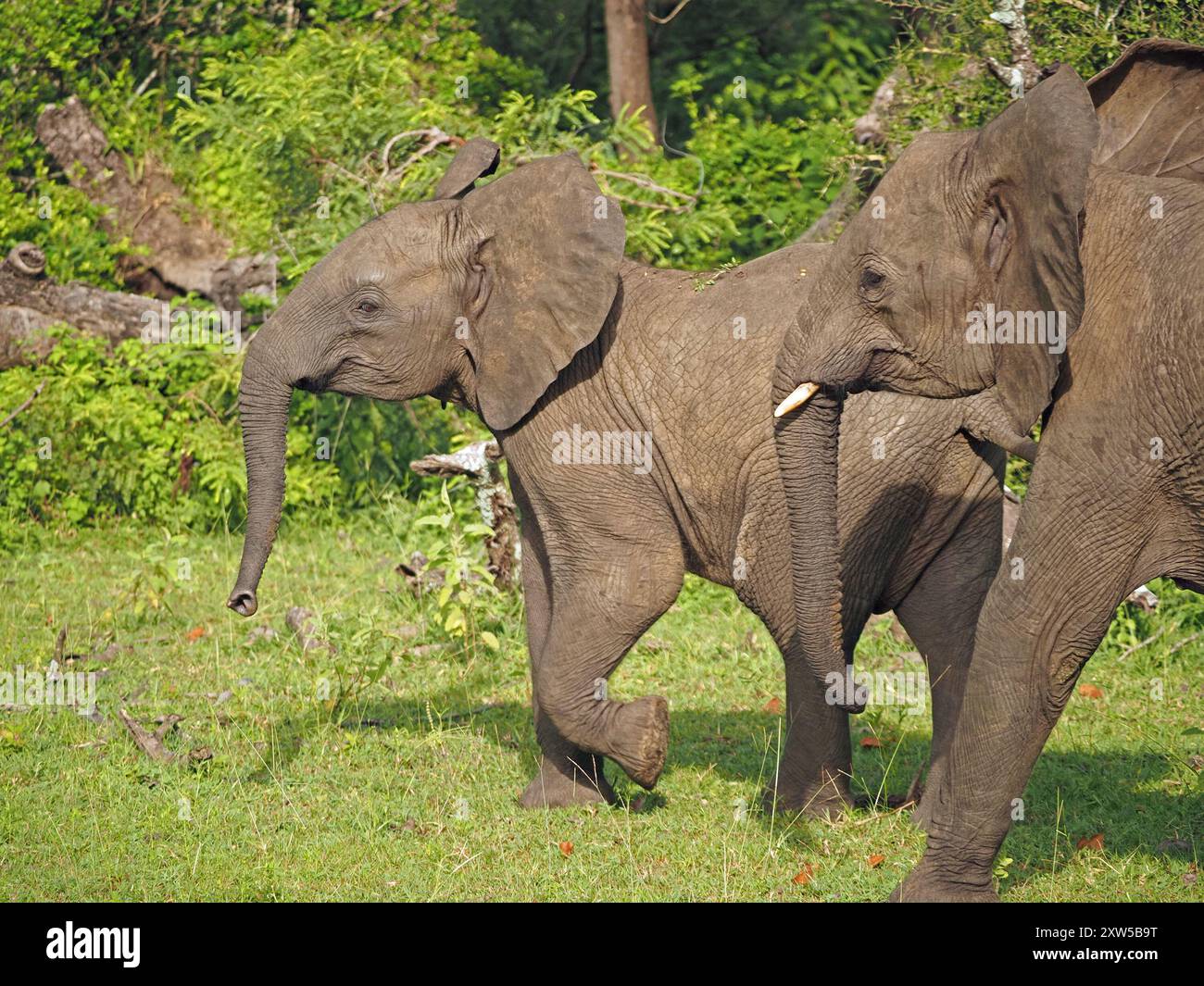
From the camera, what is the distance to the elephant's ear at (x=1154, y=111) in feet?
19.7

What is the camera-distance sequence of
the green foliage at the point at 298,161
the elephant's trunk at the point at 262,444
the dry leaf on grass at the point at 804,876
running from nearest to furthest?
the dry leaf on grass at the point at 804,876, the elephant's trunk at the point at 262,444, the green foliage at the point at 298,161

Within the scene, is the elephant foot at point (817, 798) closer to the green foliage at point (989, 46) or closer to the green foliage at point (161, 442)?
the green foliage at point (989, 46)

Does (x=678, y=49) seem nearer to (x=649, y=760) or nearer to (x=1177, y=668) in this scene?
(x=1177, y=668)

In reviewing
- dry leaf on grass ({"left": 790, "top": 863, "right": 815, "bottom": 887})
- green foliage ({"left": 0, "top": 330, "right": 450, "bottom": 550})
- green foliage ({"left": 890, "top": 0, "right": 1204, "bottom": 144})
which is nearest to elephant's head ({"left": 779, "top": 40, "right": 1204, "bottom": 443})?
dry leaf on grass ({"left": 790, "top": 863, "right": 815, "bottom": 887})

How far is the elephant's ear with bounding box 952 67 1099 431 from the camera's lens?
5387mm

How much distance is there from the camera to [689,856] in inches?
281

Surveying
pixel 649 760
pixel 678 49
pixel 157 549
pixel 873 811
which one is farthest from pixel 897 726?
pixel 678 49

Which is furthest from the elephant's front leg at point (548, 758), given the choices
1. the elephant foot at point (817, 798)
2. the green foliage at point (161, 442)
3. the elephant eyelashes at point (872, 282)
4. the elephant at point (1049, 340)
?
the green foliage at point (161, 442)

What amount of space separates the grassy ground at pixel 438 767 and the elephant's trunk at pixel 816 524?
111 cm

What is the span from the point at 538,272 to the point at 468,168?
0.83 meters

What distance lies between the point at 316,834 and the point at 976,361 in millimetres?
3624

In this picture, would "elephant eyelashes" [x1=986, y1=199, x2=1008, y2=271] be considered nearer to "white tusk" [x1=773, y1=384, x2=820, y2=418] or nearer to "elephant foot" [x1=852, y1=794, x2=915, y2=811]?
"white tusk" [x1=773, y1=384, x2=820, y2=418]

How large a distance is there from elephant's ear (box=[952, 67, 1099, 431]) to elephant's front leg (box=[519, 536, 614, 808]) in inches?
113

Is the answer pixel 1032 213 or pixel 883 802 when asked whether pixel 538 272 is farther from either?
pixel 883 802
